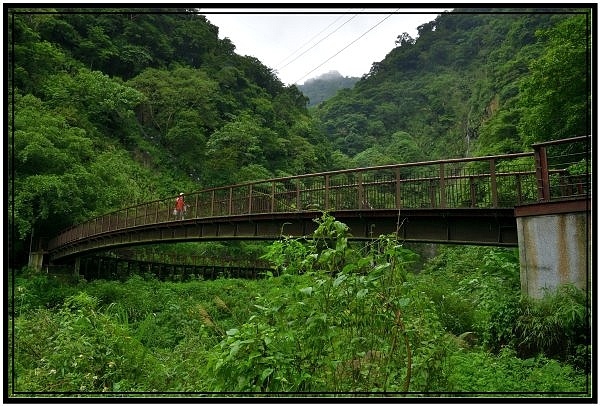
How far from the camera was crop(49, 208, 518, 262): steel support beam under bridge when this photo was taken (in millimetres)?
7516

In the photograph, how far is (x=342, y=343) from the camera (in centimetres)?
330

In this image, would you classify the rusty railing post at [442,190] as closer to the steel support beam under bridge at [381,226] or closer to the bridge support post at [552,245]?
the steel support beam under bridge at [381,226]

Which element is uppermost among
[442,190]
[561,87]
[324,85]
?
[324,85]

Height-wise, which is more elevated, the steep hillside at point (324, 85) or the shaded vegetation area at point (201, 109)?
the steep hillside at point (324, 85)

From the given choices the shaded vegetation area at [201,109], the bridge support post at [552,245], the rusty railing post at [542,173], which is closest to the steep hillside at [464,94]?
the shaded vegetation area at [201,109]

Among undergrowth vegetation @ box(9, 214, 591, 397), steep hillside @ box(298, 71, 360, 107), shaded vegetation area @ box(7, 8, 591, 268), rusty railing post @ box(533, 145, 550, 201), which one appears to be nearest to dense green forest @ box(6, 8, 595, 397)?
undergrowth vegetation @ box(9, 214, 591, 397)

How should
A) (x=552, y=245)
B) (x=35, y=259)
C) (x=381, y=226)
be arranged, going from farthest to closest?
(x=35, y=259) → (x=381, y=226) → (x=552, y=245)

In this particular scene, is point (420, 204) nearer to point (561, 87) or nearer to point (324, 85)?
point (561, 87)

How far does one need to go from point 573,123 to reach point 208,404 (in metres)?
15.4

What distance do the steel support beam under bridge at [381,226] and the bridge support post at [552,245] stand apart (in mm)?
883

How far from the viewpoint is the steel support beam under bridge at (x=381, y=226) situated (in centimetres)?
752

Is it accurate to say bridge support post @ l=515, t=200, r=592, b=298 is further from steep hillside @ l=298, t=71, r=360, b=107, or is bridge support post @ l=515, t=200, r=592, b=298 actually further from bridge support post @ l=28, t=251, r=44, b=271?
steep hillside @ l=298, t=71, r=360, b=107

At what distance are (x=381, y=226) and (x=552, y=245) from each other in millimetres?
3739

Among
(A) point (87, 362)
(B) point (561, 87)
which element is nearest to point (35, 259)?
(A) point (87, 362)
